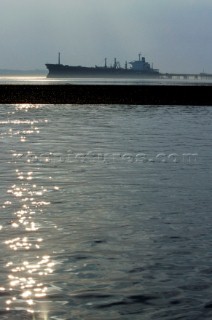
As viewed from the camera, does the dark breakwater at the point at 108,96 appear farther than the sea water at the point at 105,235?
Yes

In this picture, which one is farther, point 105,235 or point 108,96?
point 108,96

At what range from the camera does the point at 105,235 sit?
9266 mm

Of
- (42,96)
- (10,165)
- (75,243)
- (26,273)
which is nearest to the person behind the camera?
(26,273)

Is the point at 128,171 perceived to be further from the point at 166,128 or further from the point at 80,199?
the point at 166,128

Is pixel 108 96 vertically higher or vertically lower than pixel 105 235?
lower

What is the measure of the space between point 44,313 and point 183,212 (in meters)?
4.99

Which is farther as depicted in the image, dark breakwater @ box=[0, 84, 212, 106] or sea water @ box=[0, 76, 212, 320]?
dark breakwater @ box=[0, 84, 212, 106]

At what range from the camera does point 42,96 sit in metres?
66.5

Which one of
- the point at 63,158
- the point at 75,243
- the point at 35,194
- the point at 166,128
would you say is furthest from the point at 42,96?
the point at 75,243

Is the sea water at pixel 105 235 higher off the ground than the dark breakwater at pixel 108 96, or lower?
higher

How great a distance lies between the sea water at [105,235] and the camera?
259 inches

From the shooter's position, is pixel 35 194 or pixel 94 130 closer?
pixel 35 194

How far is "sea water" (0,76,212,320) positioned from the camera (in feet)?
21.5

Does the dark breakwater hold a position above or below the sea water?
below
